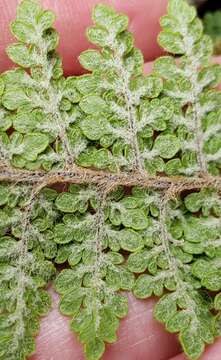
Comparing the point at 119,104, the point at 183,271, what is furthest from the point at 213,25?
the point at 183,271

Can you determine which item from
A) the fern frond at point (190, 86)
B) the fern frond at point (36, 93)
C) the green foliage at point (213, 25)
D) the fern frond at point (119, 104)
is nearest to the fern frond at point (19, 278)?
the fern frond at point (36, 93)

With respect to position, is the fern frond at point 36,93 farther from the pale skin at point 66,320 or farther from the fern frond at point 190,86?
the fern frond at point 190,86

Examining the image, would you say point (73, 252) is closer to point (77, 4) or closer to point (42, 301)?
point (42, 301)

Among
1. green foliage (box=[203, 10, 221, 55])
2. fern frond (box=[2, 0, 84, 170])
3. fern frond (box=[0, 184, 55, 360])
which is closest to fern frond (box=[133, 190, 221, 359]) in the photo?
fern frond (box=[0, 184, 55, 360])

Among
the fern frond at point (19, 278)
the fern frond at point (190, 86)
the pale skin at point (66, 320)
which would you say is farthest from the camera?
the pale skin at point (66, 320)

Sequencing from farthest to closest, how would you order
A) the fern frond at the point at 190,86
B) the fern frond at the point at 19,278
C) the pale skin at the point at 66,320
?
1. the pale skin at the point at 66,320
2. the fern frond at the point at 190,86
3. the fern frond at the point at 19,278

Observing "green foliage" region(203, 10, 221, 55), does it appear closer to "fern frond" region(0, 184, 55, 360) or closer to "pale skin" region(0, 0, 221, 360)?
"pale skin" region(0, 0, 221, 360)

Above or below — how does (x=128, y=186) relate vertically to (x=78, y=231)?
above

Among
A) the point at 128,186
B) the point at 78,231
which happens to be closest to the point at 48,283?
the point at 78,231
